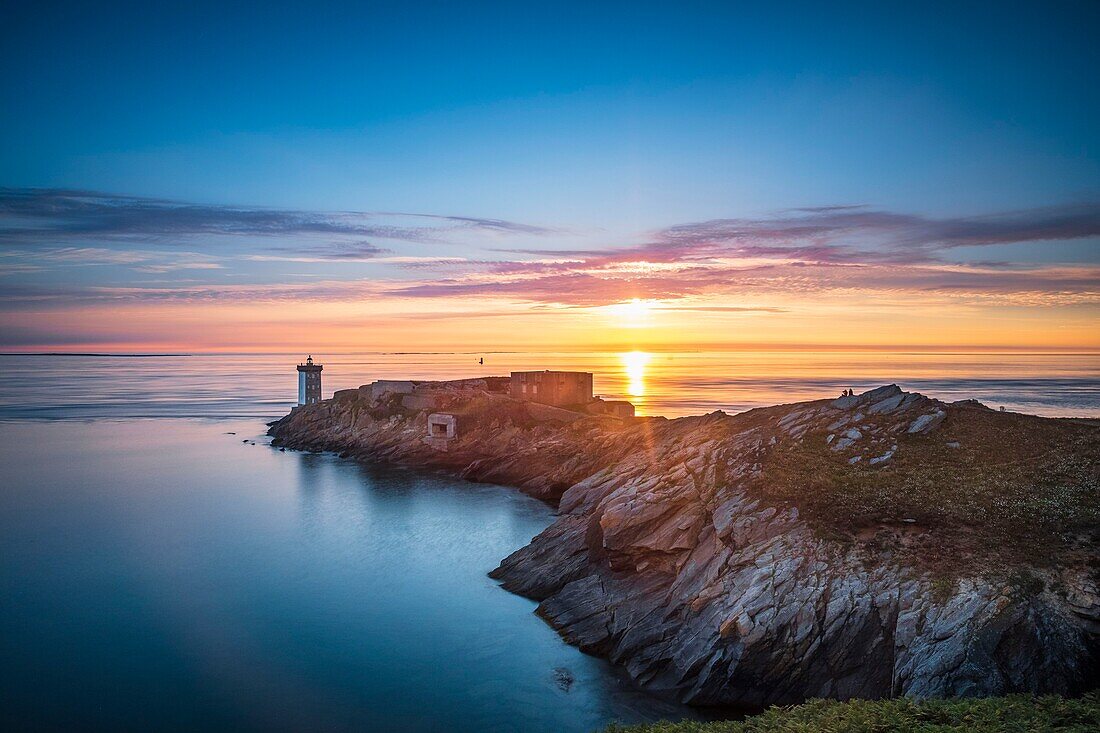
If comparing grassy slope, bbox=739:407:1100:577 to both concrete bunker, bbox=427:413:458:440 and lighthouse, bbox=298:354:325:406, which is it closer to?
concrete bunker, bbox=427:413:458:440

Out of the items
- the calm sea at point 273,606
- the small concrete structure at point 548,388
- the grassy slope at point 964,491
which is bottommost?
the calm sea at point 273,606

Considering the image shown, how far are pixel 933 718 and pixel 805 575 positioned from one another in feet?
22.2

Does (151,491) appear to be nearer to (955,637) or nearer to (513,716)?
(513,716)

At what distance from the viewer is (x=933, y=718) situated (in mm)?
12984

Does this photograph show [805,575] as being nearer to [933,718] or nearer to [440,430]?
[933,718]

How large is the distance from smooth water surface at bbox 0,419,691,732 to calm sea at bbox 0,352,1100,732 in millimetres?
90

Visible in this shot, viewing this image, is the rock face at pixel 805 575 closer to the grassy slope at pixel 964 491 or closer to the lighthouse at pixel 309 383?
the grassy slope at pixel 964 491

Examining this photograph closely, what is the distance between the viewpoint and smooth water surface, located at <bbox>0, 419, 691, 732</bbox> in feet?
66.4

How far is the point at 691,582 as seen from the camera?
72.9ft

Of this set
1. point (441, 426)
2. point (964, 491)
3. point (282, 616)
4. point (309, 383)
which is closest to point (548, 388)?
point (441, 426)

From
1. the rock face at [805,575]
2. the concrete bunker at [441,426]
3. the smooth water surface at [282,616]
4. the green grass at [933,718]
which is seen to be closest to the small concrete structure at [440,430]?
the concrete bunker at [441,426]

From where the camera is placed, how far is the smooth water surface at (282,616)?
797 inches

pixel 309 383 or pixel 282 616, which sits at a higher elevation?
pixel 309 383

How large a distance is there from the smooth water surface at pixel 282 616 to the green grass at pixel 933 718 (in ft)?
17.4
